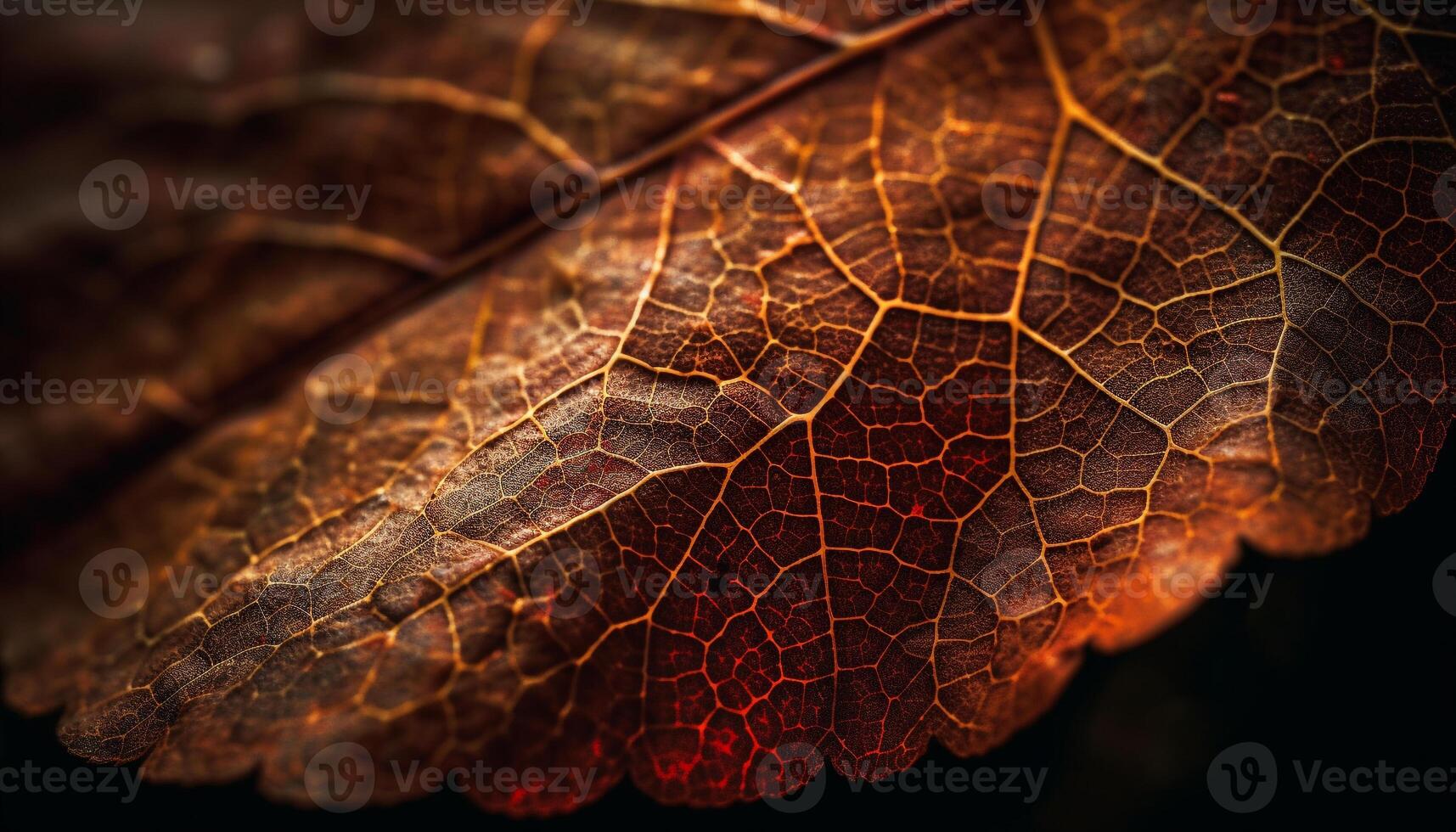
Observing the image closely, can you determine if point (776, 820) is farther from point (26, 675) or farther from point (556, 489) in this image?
point (26, 675)

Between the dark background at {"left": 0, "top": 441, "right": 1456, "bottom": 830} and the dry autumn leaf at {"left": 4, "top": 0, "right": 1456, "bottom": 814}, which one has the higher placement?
the dry autumn leaf at {"left": 4, "top": 0, "right": 1456, "bottom": 814}

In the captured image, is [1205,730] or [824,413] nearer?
[824,413]

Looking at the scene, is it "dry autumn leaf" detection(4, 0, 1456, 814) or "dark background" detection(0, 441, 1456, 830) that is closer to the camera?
"dry autumn leaf" detection(4, 0, 1456, 814)

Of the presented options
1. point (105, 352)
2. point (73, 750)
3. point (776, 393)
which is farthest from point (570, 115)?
point (73, 750)

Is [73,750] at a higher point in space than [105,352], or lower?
lower

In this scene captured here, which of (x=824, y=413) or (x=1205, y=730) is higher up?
(x=824, y=413)
